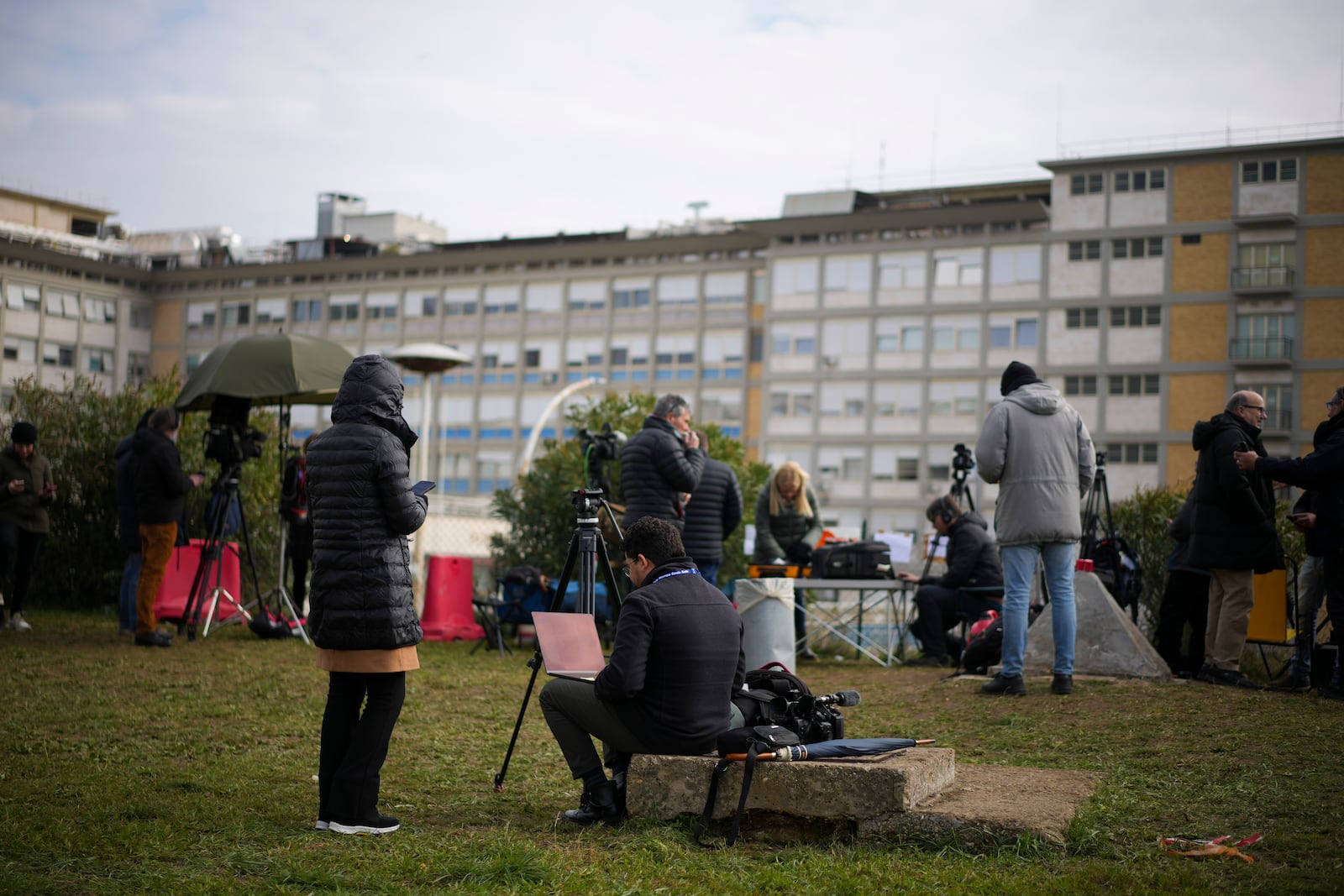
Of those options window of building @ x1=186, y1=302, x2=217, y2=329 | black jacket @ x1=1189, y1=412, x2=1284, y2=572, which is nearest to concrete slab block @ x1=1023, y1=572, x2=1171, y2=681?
black jacket @ x1=1189, y1=412, x2=1284, y2=572

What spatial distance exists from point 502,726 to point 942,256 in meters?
61.4

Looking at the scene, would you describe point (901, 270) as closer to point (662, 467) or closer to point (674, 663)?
point (662, 467)

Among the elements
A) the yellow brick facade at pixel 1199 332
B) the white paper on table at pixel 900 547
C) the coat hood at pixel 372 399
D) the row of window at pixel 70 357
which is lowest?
Result: the white paper on table at pixel 900 547

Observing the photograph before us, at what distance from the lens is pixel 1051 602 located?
8.80m

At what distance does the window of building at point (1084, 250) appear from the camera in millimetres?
63781

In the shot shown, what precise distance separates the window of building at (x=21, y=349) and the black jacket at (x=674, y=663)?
8135cm

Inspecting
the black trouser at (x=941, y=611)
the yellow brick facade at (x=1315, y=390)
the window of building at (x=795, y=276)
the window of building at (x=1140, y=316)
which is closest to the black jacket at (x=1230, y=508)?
the black trouser at (x=941, y=611)

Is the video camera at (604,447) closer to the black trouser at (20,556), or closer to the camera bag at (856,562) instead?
the camera bag at (856,562)

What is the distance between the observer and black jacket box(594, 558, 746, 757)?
5297mm

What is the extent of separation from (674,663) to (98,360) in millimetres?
85832

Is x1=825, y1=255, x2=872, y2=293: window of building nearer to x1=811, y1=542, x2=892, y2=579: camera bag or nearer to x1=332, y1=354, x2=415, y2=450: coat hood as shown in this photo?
x1=811, y1=542, x2=892, y2=579: camera bag

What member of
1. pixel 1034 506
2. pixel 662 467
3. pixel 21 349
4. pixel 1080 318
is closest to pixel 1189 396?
pixel 1080 318

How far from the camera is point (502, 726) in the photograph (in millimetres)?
8086

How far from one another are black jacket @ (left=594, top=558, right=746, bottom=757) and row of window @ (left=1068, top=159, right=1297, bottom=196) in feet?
204
